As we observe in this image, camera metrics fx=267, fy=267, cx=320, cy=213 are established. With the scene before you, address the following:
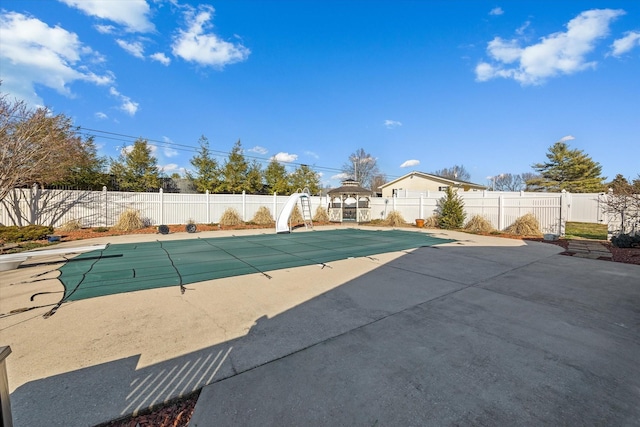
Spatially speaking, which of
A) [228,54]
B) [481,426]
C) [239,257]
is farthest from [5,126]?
[481,426]

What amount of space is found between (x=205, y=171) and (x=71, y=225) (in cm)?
799

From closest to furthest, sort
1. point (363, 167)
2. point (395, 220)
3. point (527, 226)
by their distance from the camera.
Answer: point (527, 226), point (395, 220), point (363, 167)

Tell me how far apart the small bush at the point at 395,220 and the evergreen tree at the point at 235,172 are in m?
10.2

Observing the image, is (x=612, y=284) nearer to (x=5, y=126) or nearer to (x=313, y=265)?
(x=313, y=265)

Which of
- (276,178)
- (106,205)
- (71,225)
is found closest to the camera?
(71,225)

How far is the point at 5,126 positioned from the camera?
932 centimetres

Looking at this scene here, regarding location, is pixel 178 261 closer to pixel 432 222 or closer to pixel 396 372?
pixel 396 372

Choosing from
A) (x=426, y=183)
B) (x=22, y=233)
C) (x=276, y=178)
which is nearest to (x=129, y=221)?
(x=22, y=233)

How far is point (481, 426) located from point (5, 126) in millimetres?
14875

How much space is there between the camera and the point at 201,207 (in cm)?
1522

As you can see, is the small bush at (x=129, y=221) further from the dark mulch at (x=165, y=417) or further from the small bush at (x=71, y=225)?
the dark mulch at (x=165, y=417)

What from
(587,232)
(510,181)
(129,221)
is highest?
(510,181)

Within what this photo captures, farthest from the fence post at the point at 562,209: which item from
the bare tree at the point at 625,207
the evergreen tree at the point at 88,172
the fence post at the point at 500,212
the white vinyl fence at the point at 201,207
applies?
the evergreen tree at the point at 88,172

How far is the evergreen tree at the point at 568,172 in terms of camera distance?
24.5 metres
